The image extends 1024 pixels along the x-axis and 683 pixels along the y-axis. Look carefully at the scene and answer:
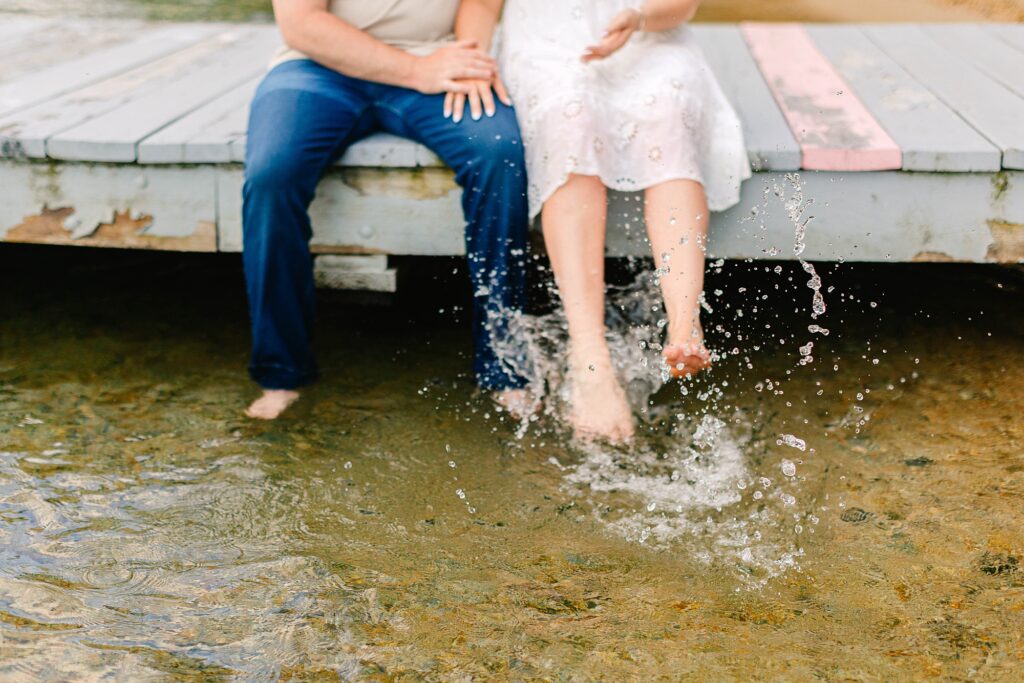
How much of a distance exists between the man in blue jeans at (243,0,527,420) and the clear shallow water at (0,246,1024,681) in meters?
A: 0.22

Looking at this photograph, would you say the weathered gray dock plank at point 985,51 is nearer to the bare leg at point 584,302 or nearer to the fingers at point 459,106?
the bare leg at point 584,302

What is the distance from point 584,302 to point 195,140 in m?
1.00

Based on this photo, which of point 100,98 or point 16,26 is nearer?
point 100,98

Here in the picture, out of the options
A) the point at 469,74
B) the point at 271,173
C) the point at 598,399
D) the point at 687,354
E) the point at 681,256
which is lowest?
the point at 598,399

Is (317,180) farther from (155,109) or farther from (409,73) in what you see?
(155,109)

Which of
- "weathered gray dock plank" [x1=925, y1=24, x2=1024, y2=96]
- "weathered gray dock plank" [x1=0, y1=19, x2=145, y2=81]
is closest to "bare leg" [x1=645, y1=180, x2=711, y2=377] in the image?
"weathered gray dock plank" [x1=925, y1=24, x2=1024, y2=96]

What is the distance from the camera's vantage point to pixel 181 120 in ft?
8.98

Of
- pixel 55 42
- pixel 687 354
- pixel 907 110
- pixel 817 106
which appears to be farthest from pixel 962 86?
pixel 55 42

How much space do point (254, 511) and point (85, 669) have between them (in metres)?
0.53

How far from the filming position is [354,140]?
8.42ft

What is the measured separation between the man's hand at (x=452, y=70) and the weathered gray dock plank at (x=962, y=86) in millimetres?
1209

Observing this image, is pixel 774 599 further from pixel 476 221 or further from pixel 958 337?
pixel 958 337

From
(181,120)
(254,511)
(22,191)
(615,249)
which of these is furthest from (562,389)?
(22,191)

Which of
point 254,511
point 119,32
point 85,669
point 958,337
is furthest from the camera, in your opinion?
point 119,32
